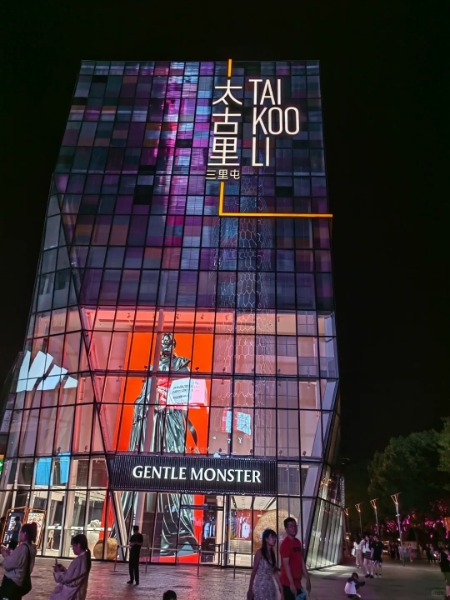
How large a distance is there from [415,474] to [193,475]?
40.4 metres

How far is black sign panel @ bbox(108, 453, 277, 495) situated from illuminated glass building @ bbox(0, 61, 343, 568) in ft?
0.25

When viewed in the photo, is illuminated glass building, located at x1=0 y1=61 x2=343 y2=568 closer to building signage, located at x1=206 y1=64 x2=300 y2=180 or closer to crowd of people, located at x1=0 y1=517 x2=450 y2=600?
building signage, located at x1=206 y1=64 x2=300 y2=180

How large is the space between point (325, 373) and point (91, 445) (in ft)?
45.2

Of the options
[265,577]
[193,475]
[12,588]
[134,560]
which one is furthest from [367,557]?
[12,588]

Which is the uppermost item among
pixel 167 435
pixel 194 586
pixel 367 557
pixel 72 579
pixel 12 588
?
pixel 167 435

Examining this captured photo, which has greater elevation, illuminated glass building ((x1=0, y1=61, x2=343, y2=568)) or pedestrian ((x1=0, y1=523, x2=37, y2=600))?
illuminated glass building ((x1=0, y1=61, x2=343, y2=568))

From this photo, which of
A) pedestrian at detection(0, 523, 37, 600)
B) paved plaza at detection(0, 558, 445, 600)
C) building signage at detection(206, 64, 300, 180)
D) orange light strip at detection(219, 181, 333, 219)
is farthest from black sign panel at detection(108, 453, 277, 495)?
pedestrian at detection(0, 523, 37, 600)

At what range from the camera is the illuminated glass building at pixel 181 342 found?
2638 centimetres

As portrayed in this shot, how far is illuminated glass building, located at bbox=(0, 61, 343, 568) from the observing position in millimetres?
26375

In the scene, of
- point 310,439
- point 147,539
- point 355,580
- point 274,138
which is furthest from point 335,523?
point 274,138

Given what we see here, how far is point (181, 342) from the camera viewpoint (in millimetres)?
31016

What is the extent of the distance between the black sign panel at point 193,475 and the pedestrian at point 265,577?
764 inches

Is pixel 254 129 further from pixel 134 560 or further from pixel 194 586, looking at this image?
pixel 194 586

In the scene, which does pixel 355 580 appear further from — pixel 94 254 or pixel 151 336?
pixel 94 254
